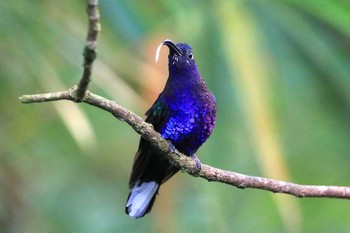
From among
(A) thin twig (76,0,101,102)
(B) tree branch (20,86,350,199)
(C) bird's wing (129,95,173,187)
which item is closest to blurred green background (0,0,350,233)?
(C) bird's wing (129,95,173,187)

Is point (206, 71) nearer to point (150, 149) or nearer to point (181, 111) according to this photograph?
point (181, 111)

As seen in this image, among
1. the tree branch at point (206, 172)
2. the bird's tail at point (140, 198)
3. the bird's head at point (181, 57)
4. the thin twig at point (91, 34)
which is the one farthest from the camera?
the bird's tail at point (140, 198)

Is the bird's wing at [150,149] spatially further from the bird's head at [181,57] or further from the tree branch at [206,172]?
the tree branch at [206,172]

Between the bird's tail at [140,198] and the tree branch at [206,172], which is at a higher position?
the tree branch at [206,172]

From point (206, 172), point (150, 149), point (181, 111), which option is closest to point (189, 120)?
point (181, 111)

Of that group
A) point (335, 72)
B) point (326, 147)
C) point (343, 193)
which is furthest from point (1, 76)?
point (326, 147)

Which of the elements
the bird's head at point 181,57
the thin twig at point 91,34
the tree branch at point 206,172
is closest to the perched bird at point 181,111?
the bird's head at point 181,57

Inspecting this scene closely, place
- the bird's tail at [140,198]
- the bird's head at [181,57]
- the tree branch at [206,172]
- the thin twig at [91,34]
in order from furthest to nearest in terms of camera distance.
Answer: the bird's tail at [140,198] < the bird's head at [181,57] < the tree branch at [206,172] < the thin twig at [91,34]

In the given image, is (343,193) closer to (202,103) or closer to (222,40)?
(202,103)

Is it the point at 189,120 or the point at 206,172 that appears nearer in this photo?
the point at 206,172
